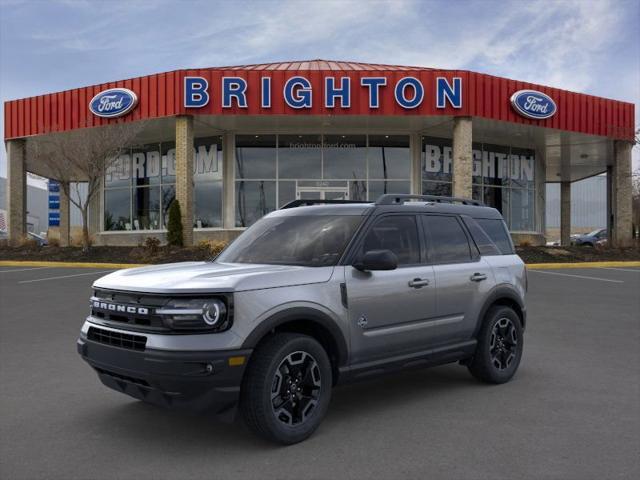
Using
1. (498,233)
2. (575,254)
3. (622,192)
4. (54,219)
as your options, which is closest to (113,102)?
(575,254)

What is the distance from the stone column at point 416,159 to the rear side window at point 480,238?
19.7 meters

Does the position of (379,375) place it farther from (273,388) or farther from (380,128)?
(380,128)

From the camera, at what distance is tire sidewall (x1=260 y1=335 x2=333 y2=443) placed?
392 centimetres

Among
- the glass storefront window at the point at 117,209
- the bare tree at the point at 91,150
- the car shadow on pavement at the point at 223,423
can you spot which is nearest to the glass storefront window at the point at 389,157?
the bare tree at the point at 91,150

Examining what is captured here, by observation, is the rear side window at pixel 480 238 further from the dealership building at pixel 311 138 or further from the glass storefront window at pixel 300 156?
the glass storefront window at pixel 300 156

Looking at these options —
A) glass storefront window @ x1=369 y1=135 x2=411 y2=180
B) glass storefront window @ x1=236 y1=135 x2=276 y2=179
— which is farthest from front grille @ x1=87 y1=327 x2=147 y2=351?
glass storefront window @ x1=369 y1=135 x2=411 y2=180

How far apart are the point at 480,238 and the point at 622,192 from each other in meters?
24.1

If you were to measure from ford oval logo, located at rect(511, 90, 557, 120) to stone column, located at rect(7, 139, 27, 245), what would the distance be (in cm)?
2111

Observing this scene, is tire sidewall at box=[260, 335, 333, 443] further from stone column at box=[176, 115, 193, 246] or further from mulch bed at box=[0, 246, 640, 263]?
stone column at box=[176, 115, 193, 246]

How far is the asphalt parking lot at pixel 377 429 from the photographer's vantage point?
12.1 feet

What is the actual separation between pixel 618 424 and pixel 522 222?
2551cm

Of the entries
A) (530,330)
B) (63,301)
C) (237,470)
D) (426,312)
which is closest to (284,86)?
(63,301)

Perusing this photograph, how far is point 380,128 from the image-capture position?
975 inches

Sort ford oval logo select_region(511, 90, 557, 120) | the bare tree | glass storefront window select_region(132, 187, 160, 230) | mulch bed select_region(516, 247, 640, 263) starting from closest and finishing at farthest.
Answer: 1. mulch bed select_region(516, 247, 640, 263)
2. the bare tree
3. ford oval logo select_region(511, 90, 557, 120)
4. glass storefront window select_region(132, 187, 160, 230)
